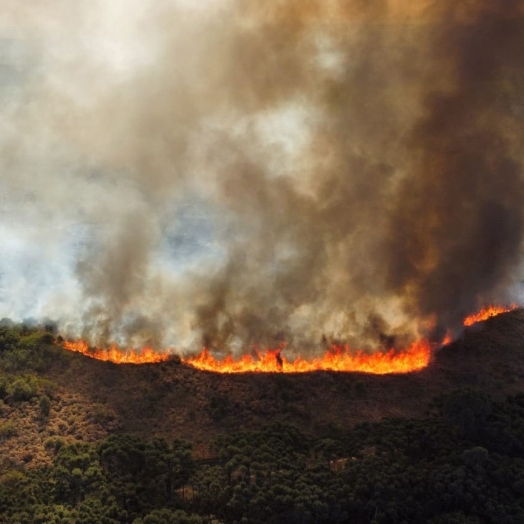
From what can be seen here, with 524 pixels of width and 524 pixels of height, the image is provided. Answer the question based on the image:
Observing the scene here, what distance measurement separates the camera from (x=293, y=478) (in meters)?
30.1

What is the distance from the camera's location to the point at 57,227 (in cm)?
5941

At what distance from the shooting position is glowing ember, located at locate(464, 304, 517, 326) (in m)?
45.7

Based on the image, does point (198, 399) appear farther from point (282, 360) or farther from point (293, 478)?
point (293, 478)

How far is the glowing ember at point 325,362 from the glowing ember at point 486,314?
586cm

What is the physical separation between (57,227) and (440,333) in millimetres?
31136

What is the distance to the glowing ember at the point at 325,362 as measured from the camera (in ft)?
128

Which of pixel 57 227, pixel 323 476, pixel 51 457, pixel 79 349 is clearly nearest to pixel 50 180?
pixel 57 227

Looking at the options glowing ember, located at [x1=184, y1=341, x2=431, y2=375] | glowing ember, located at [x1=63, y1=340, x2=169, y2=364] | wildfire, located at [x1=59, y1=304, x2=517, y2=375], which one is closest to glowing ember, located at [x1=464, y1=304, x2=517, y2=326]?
wildfire, located at [x1=59, y1=304, x2=517, y2=375]

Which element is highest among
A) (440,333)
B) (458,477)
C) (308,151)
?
(308,151)

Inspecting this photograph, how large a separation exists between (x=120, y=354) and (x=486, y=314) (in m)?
22.2

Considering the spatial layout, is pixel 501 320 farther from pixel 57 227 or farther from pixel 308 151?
pixel 57 227

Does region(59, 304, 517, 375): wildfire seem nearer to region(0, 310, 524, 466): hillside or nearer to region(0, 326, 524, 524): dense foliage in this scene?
region(0, 310, 524, 466): hillside

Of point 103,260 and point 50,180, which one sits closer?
point 103,260

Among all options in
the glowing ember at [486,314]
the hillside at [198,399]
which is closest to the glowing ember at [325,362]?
the hillside at [198,399]
